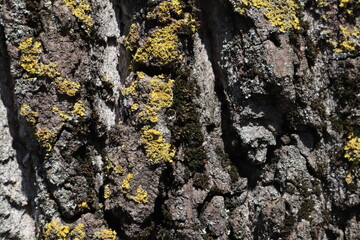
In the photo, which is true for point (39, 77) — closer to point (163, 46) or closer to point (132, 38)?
point (132, 38)

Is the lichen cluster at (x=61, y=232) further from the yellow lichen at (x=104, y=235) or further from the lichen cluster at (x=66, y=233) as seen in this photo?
the yellow lichen at (x=104, y=235)

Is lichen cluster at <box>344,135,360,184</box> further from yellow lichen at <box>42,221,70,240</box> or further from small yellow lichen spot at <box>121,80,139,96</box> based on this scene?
Result: yellow lichen at <box>42,221,70,240</box>

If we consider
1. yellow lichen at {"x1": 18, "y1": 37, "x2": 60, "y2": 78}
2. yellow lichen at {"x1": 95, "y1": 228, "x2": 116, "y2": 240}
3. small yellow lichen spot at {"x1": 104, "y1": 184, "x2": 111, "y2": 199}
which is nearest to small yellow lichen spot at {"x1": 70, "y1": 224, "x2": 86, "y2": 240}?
yellow lichen at {"x1": 95, "y1": 228, "x2": 116, "y2": 240}

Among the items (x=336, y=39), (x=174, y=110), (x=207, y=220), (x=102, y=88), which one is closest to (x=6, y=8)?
(x=102, y=88)

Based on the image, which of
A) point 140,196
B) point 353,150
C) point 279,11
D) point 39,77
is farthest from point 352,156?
point 39,77

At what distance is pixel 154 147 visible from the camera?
123 inches

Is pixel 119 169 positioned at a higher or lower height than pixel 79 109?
lower

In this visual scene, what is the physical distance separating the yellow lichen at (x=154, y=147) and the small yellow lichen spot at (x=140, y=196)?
0.84 feet

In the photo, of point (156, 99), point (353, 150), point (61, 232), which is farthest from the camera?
point (353, 150)

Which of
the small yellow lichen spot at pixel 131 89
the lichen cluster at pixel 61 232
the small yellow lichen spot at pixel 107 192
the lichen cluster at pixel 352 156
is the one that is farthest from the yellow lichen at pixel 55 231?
the lichen cluster at pixel 352 156

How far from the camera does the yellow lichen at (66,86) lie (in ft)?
10.3

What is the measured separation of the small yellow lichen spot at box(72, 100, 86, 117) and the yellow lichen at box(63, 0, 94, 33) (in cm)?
68

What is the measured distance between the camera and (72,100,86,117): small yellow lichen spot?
125 inches

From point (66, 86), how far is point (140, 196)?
1.16m
